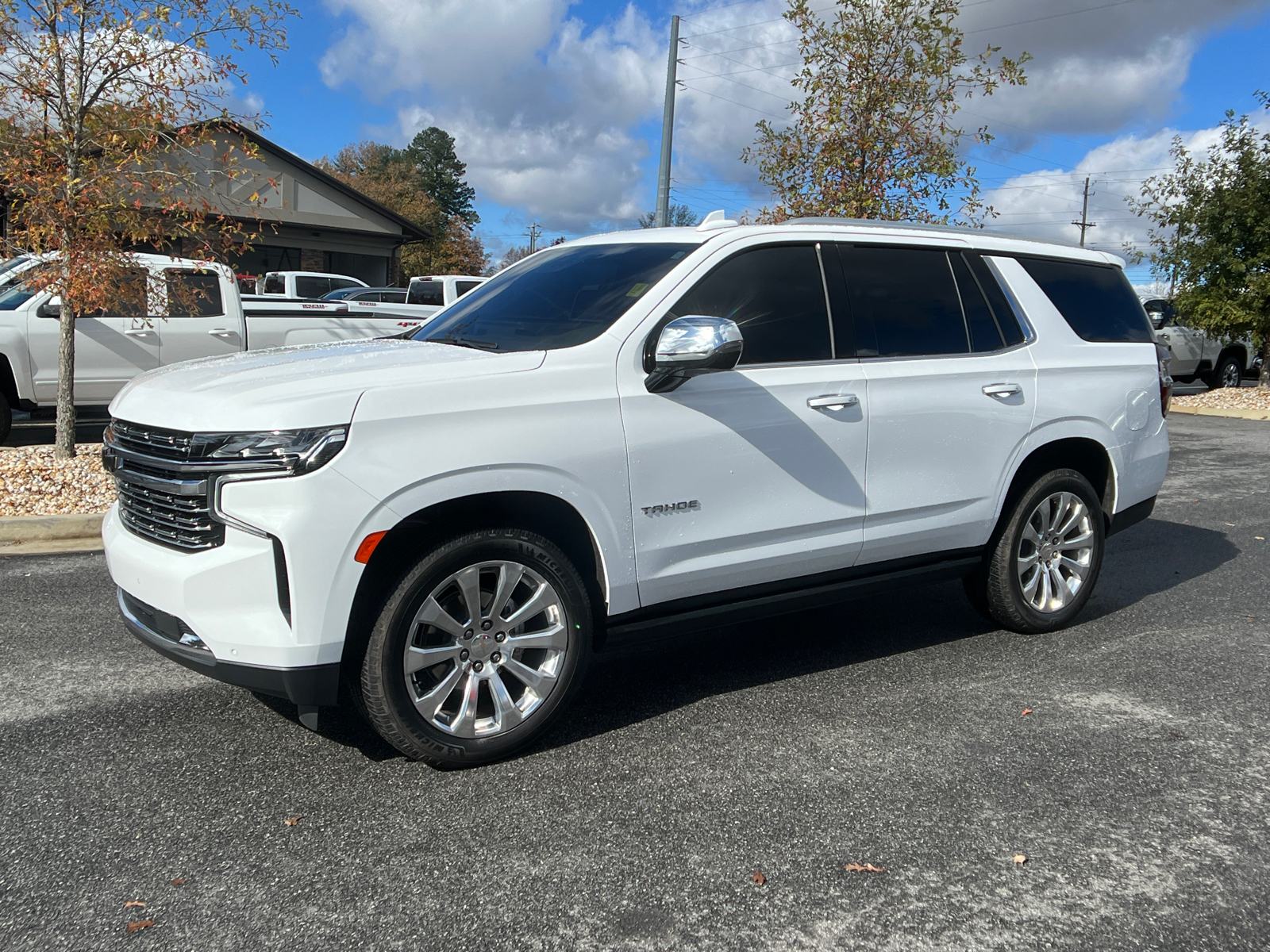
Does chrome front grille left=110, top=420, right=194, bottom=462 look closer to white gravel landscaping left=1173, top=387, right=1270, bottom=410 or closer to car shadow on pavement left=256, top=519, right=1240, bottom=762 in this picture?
car shadow on pavement left=256, top=519, right=1240, bottom=762

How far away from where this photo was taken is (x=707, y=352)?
372 cm

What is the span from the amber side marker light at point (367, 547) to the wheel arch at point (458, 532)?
43mm

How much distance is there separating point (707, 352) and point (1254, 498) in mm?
8186

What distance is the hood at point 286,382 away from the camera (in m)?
3.28

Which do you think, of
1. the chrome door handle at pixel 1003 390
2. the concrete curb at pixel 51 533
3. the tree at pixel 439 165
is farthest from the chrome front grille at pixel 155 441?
the tree at pixel 439 165

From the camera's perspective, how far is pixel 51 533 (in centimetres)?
722

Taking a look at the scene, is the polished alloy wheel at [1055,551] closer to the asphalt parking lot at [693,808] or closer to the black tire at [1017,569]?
the black tire at [1017,569]

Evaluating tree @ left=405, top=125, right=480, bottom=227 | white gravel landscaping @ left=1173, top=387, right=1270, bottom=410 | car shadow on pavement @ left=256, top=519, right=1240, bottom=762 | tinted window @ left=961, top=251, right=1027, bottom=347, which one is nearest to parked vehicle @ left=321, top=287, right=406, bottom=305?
white gravel landscaping @ left=1173, top=387, right=1270, bottom=410

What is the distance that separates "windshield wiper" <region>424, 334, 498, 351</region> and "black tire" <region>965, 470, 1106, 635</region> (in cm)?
271

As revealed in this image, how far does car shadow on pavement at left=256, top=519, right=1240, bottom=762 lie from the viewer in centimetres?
420

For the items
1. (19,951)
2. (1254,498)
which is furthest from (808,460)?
(1254,498)

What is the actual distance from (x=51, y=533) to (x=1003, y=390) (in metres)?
6.24

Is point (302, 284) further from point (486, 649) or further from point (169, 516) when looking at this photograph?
point (486, 649)

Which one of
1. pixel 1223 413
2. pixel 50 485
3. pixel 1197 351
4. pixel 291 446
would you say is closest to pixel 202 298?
A: pixel 50 485
